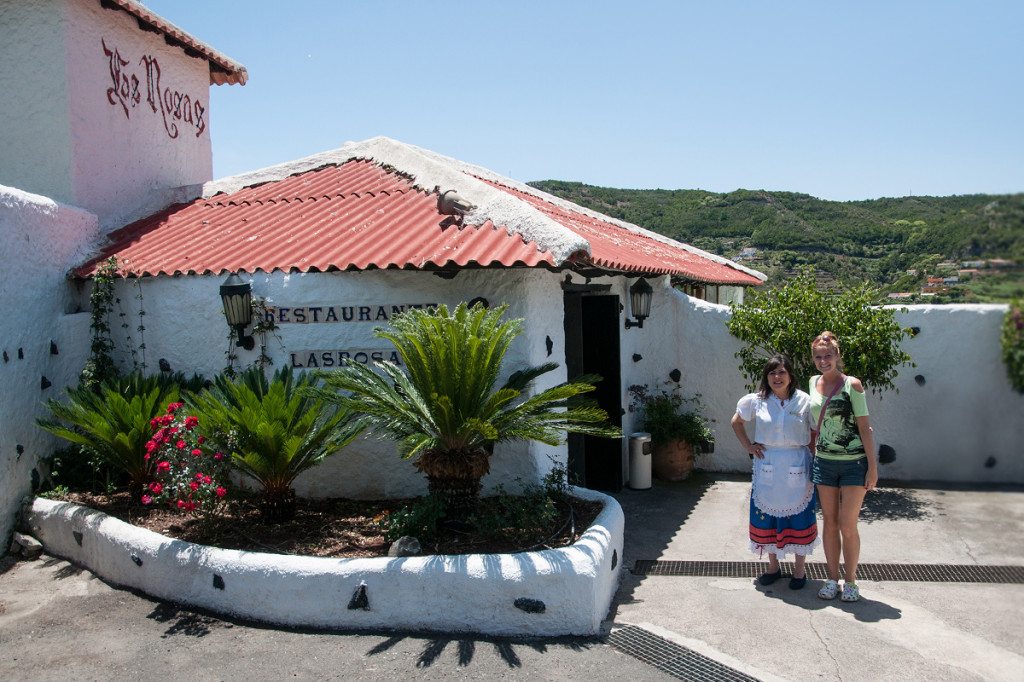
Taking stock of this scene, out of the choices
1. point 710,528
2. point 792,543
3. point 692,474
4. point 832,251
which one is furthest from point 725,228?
point 792,543

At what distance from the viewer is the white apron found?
5.47 m

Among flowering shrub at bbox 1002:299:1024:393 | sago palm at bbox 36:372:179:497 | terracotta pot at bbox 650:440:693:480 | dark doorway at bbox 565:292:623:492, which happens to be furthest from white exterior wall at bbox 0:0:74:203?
flowering shrub at bbox 1002:299:1024:393

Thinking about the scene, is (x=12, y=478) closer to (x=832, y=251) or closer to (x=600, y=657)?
(x=600, y=657)

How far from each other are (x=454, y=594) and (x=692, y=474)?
5.73 meters

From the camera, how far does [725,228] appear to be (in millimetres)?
26656

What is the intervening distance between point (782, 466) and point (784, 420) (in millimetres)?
339

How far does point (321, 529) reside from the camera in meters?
6.28

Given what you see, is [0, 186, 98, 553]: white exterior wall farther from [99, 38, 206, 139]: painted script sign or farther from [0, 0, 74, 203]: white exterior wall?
[99, 38, 206, 139]: painted script sign

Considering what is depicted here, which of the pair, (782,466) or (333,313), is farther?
(333,313)

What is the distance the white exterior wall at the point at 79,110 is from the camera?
8.65m

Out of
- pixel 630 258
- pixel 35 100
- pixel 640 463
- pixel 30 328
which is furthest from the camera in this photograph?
pixel 640 463

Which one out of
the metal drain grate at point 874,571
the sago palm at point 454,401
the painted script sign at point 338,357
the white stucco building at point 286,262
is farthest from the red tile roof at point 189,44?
the metal drain grate at point 874,571

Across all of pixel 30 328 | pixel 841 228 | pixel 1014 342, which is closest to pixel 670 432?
pixel 30 328

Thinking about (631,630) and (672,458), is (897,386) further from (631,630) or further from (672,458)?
(631,630)
